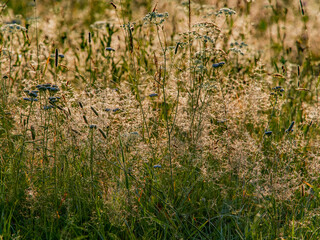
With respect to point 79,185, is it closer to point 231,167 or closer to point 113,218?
point 113,218

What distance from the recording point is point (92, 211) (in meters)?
2.13

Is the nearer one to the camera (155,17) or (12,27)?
(155,17)

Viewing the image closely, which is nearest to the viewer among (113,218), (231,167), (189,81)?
(113,218)

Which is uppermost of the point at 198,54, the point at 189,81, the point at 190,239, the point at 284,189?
the point at 198,54

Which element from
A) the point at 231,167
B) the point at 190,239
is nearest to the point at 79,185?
the point at 190,239

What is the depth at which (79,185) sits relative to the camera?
2.23m

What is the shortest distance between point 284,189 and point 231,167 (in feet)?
1.13

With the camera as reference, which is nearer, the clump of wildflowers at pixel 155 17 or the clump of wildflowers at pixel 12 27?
the clump of wildflowers at pixel 155 17

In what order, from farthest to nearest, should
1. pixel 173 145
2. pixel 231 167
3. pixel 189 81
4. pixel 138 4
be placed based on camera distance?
pixel 138 4, pixel 189 81, pixel 173 145, pixel 231 167

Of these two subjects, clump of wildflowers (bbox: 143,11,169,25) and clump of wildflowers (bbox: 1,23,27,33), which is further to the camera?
clump of wildflowers (bbox: 1,23,27,33)

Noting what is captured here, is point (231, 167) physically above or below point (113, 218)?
above

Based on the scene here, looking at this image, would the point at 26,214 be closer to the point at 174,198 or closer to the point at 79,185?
the point at 79,185

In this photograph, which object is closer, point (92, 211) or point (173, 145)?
point (92, 211)

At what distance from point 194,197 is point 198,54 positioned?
33.5 inches
